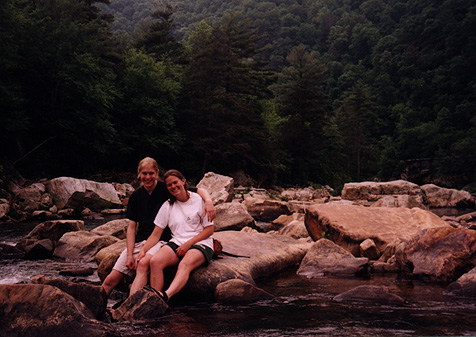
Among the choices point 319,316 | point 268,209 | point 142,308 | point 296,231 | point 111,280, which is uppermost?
point 268,209

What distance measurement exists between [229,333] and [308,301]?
1.43m

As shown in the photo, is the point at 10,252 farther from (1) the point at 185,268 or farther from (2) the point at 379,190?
(2) the point at 379,190

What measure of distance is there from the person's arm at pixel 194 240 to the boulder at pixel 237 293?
1.75 ft

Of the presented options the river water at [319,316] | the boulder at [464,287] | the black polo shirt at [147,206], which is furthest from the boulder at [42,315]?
the boulder at [464,287]

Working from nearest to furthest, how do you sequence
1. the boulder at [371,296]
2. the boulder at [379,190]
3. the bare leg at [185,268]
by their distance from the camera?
the bare leg at [185,268] → the boulder at [371,296] → the boulder at [379,190]

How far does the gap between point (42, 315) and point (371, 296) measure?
319cm

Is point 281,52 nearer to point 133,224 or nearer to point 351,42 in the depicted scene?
point 351,42

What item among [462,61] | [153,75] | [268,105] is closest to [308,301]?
[153,75]

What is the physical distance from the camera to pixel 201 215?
5.04m

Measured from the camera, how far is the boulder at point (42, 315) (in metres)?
3.38

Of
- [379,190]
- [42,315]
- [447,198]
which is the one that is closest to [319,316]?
[42,315]

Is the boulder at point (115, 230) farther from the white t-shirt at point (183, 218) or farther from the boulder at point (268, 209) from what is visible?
the boulder at point (268, 209)

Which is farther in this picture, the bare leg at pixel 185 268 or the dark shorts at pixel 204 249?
the dark shorts at pixel 204 249

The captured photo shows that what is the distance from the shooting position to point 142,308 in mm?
4176
